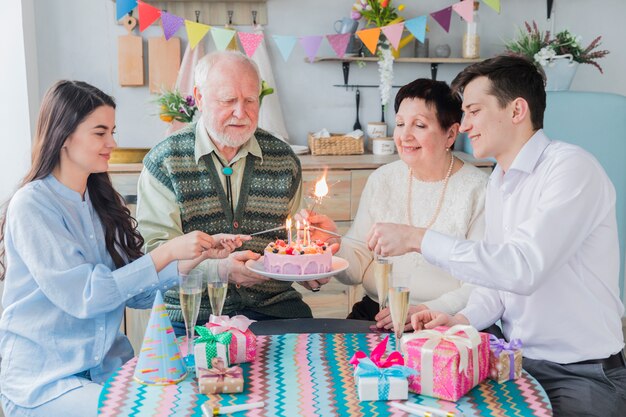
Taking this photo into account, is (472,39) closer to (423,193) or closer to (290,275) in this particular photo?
(423,193)

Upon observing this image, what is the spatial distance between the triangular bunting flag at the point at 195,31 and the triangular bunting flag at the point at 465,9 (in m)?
1.30

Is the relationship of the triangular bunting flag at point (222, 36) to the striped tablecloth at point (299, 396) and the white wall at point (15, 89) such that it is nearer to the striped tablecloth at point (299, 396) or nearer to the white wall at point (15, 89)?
the white wall at point (15, 89)

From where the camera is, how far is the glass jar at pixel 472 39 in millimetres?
4164

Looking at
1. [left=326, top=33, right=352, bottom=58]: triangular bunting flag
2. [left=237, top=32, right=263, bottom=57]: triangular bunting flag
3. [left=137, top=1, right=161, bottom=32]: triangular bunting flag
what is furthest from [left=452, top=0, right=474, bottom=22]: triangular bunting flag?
[left=137, top=1, right=161, bottom=32]: triangular bunting flag

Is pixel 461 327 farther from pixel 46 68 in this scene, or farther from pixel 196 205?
pixel 46 68

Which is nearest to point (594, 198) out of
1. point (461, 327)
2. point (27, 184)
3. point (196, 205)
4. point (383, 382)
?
point (461, 327)

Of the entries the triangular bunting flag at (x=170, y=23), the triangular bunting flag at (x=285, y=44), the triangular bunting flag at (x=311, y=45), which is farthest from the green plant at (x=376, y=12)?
the triangular bunting flag at (x=170, y=23)

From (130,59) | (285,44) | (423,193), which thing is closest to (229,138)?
(423,193)

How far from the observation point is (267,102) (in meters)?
4.09

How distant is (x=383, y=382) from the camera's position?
1.42 metres

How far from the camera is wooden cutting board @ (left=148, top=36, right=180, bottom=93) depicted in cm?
402

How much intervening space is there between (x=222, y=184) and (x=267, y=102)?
181cm

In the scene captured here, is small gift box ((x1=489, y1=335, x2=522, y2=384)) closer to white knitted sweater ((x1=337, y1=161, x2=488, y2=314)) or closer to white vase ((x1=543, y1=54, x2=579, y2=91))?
white knitted sweater ((x1=337, y1=161, x2=488, y2=314))

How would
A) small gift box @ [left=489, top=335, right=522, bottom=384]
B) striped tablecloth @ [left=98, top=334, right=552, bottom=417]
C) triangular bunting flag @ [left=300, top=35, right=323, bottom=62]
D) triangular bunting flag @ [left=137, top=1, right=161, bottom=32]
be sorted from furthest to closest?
triangular bunting flag @ [left=300, top=35, right=323, bottom=62]
triangular bunting flag @ [left=137, top=1, right=161, bottom=32]
small gift box @ [left=489, top=335, right=522, bottom=384]
striped tablecloth @ [left=98, top=334, right=552, bottom=417]
